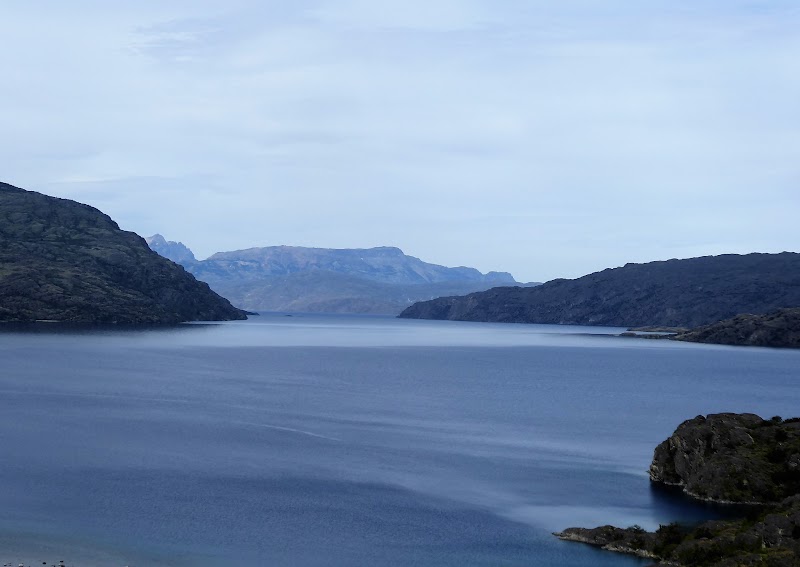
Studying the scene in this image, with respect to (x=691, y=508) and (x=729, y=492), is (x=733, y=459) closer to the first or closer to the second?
(x=729, y=492)

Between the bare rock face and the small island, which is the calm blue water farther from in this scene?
the bare rock face

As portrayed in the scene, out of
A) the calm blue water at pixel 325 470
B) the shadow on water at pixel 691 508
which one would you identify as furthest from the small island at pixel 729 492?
the calm blue water at pixel 325 470

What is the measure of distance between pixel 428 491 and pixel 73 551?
94.7 feet

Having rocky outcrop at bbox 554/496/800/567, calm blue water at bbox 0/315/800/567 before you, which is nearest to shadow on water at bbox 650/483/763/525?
calm blue water at bbox 0/315/800/567

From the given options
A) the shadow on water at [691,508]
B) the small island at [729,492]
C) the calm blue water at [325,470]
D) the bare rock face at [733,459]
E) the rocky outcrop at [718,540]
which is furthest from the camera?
the bare rock face at [733,459]

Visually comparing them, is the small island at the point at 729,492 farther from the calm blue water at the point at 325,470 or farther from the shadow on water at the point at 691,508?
the calm blue water at the point at 325,470

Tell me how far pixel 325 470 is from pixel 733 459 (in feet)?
114

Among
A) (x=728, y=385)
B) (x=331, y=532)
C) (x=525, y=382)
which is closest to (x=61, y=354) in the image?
(x=525, y=382)

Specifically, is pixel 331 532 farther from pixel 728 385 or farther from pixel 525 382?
pixel 728 385

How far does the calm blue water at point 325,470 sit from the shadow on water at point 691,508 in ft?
1.04

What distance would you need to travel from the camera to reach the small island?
46.9 metres

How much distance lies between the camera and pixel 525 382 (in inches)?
6481

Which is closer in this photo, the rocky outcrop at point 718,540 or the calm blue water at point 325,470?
the rocky outcrop at point 718,540

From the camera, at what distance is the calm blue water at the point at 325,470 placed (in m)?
53.3
